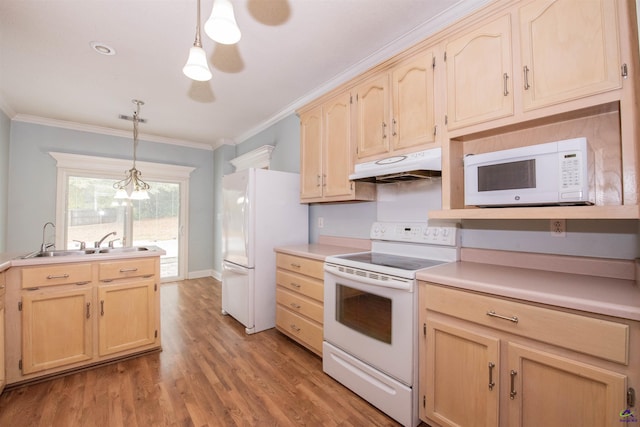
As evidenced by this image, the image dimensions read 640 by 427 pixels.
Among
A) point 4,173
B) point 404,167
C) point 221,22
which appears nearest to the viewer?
point 221,22

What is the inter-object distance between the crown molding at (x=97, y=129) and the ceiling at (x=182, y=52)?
2.8 inches

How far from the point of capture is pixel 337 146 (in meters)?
2.56

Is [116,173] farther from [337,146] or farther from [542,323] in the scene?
[542,323]

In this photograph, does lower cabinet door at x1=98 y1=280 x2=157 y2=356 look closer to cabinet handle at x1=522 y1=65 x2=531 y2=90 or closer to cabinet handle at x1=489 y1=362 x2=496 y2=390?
cabinet handle at x1=489 y1=362 x2=496 y2=390

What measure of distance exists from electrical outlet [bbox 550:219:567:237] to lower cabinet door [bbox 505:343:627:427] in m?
0.71

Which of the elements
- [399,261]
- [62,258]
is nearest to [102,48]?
[62,258]

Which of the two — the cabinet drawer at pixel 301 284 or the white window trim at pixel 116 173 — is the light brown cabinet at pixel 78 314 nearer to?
the cabinet drawer at pixel 301 284

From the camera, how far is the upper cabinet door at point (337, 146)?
246 cm

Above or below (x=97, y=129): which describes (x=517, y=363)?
below

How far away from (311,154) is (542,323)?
2.25m

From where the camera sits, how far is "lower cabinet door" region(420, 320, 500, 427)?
51.8 inches

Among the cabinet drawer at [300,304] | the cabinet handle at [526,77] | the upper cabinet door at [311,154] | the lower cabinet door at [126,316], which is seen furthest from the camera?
the upper cabinet door at [311,154]

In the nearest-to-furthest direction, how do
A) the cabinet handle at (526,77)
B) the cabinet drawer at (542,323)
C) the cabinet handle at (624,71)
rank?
the cabinet drawer at (542,323), the cabinet handle at (624,71), the cabinet handle at (526,77)

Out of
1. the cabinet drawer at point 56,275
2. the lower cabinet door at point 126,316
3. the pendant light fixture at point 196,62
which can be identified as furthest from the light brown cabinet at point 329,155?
the cabinet drawer at point 56,275
